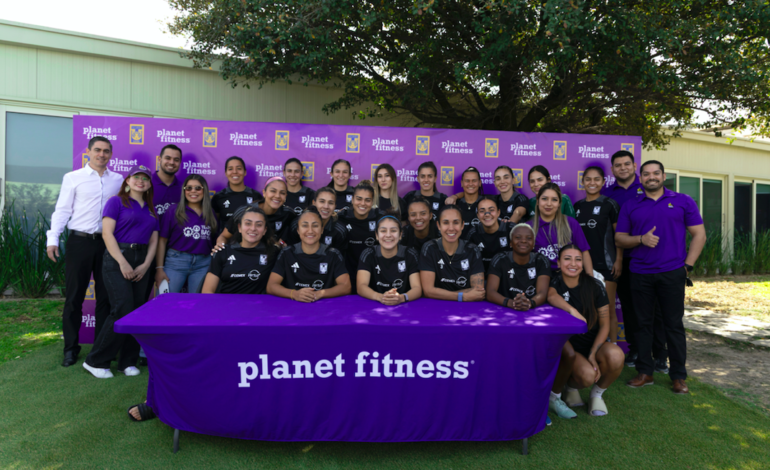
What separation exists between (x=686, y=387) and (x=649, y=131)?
18.9ft

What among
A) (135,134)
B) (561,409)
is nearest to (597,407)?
(561,409)

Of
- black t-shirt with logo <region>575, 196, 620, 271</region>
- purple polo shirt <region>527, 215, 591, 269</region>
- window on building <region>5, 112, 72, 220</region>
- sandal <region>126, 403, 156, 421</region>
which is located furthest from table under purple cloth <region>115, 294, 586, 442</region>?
window on building <region>5, 112, 72, 220</region>

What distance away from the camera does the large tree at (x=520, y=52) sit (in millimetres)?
4777

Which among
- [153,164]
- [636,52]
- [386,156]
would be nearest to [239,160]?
[153,164]

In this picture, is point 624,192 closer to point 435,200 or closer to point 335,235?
point 435,200

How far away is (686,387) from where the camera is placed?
363 centimetres

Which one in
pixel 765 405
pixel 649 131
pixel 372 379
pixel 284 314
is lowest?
pixel 765 405

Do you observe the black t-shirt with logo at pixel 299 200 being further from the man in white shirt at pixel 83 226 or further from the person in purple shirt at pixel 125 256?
the man in white shirt at pixel 83 226

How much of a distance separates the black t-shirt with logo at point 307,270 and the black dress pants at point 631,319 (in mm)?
2682

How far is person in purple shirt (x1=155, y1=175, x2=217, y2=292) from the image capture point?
12.8 feet

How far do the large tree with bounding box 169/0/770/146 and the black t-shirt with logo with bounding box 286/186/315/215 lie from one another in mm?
1910

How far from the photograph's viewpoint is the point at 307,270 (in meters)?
3.29

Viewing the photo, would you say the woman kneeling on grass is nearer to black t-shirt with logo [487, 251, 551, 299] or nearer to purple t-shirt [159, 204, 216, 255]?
black t-shirt with logo [487, 251, 551, 299]

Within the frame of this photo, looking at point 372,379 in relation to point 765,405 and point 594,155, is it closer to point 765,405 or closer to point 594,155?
point 765,405
